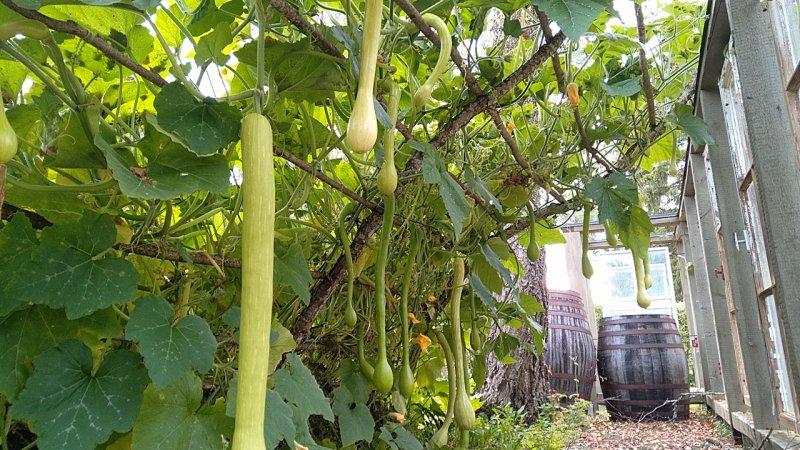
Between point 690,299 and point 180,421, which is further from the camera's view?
point 690,299

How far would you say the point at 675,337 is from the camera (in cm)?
412

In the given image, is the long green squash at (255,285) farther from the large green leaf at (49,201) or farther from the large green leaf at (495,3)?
the large green leaf at (495,3)

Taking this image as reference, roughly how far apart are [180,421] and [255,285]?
0.32 metres

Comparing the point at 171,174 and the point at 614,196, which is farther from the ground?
the point at 614,196

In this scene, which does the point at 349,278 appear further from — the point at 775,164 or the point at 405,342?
the point at 775,164

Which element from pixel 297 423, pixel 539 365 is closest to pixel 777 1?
pixel 297 423

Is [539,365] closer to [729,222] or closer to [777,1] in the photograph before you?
[729,222]

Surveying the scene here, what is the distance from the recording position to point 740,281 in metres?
2.36

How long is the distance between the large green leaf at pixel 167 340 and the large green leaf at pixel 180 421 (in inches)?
1.7

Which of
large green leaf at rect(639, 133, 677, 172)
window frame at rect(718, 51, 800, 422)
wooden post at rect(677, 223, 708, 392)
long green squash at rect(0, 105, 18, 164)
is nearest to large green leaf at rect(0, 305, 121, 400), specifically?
long green squash at rect(0, 105, 18, 164)

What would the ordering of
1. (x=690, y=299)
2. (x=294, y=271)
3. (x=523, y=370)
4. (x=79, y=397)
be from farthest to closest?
1. (x=690, y=299)
2. (x=523, y=370)
3. (x=294, y=271)
4. (x=79, y=397)

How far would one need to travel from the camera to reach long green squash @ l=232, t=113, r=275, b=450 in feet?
1.08

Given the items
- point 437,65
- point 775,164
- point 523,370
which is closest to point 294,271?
point 437,65

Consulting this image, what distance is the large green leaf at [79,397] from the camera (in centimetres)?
52
